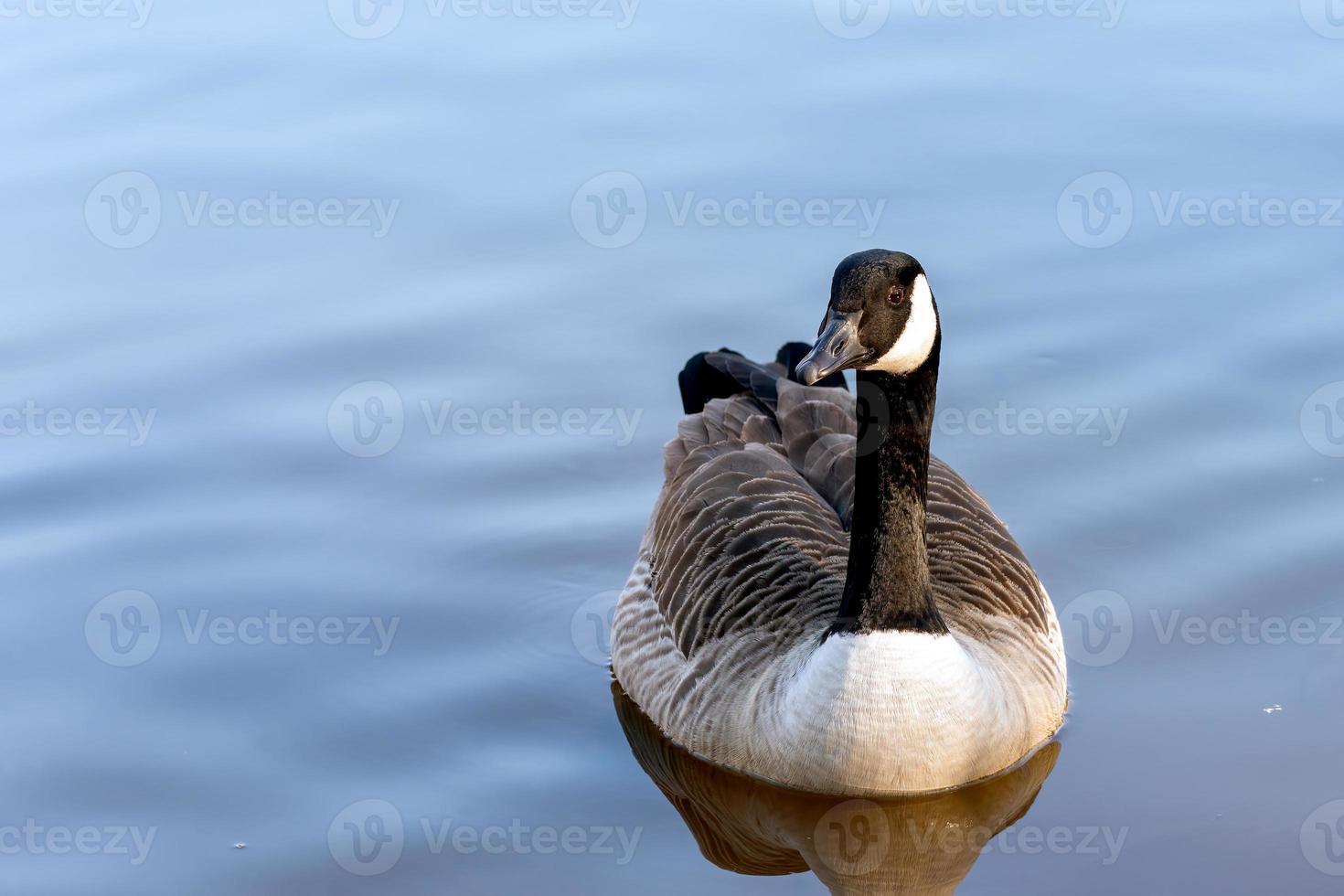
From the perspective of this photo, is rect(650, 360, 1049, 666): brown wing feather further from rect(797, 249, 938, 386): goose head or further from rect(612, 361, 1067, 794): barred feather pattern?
rect(797, 249, 938, 386): goose head

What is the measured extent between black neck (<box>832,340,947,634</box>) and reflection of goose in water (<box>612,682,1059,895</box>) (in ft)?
2.44

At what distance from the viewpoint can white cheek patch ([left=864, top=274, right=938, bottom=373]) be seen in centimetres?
627

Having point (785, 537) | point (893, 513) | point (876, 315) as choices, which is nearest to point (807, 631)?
point (785, 537)

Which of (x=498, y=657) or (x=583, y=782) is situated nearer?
(x=583, y=782)

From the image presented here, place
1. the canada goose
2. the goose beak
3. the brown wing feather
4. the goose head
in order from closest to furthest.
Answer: the goose beak, the goose head, the canada goose, the brown wing feather

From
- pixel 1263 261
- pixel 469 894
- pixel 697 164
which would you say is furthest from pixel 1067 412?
pixel 469 894

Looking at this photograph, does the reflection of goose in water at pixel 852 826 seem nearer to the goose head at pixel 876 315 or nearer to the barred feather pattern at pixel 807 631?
the barred feather pattern at pixel 807 631

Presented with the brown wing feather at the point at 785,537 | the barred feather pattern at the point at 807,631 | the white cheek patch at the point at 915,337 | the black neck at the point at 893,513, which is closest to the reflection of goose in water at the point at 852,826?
the barred feather pattern at the point at 807,631

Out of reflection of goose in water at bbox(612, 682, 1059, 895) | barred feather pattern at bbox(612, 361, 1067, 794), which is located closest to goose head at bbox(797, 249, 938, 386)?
barred feather pattern at bbox(612, 361, 1067, 794)

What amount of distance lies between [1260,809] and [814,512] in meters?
2.09

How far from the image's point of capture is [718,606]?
23.3 ft

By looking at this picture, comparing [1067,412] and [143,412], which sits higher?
[143,412]

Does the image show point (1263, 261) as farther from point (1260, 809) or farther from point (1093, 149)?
point (1260, 809)

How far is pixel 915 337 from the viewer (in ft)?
20.7
